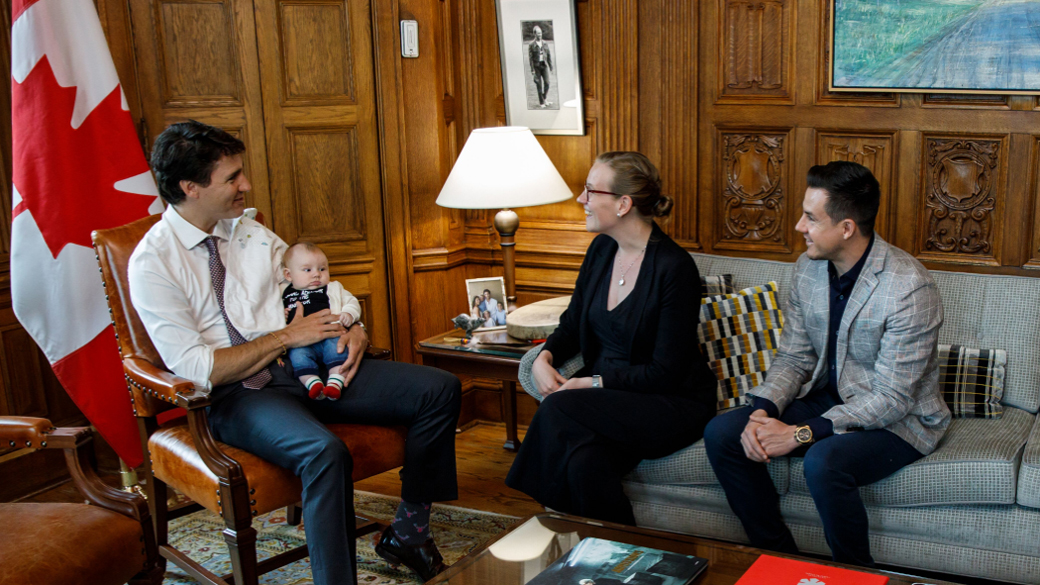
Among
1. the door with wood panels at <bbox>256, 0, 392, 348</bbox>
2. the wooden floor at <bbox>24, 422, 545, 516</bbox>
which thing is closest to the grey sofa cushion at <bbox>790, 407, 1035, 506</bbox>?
the wooden floor at <bbox>24, 422, 545, 516</bbox>

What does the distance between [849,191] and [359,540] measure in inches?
73.3

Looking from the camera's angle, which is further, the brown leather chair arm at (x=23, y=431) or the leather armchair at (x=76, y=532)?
the brown leather chair arm at (x=23, y=431)

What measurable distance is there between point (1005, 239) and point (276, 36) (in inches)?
106

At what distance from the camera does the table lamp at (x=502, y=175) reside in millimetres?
3250

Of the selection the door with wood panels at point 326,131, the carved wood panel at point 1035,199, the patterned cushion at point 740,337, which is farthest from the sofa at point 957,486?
the door with wood panels at point 326,131

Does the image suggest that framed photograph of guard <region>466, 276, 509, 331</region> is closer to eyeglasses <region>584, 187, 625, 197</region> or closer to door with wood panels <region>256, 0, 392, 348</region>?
door with wood panels <region>256, 0, 392, 348</region>

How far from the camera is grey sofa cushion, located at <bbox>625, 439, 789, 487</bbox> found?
8.50 ft

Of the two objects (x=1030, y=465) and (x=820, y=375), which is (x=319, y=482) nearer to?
(x=820, y=375)

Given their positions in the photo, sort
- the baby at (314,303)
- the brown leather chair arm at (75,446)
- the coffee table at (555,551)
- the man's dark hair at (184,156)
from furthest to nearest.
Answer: the baby at (314,303), the man's dark hair at (184,156), the brown leather chair arm at (75,446), the coffee table at (555,551)

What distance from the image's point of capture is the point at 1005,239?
300 centimetres

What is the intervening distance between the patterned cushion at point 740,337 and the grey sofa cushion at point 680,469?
0.28 meters

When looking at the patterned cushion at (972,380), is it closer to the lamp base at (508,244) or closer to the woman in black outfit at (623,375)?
the woman in black outfit at (623,375)

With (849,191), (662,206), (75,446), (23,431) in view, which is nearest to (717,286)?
(662,206)

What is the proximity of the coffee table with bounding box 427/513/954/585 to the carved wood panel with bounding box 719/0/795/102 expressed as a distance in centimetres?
180
